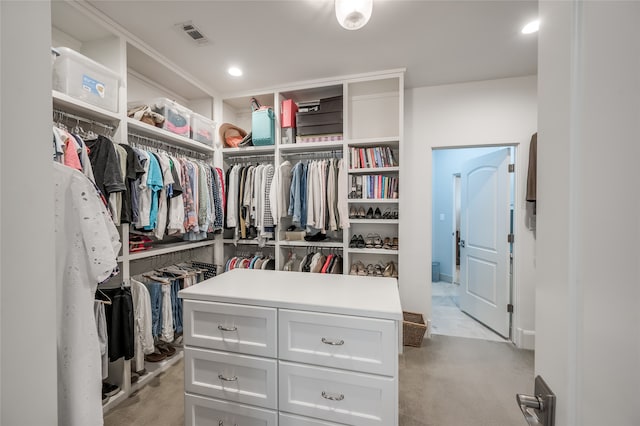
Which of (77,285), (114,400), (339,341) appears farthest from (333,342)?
(114,400)

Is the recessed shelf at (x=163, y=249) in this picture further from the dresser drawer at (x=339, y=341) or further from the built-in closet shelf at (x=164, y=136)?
the dresser drawer at (x=339, y=341)

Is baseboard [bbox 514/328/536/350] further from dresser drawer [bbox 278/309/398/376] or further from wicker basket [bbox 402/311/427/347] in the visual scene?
dresser drawer [bbox 278/309/398/376]

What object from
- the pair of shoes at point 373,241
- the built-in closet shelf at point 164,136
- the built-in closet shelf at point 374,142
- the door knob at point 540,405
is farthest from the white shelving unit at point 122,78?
the door knob at point 540,405

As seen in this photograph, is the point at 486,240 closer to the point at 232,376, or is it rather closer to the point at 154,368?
the point at 232,376

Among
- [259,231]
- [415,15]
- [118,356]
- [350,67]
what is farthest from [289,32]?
[118,356]

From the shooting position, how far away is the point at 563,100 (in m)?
0.42

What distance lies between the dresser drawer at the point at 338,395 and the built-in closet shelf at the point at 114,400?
145 centimetres

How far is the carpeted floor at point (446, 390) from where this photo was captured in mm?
1792

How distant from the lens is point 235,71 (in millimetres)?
2619

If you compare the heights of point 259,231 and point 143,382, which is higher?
point 259,231

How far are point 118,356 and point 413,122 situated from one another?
3.37m

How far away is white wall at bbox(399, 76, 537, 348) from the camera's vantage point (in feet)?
9.04

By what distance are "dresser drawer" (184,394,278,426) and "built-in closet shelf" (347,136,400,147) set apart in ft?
7.56

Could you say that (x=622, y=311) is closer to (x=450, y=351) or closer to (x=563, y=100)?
(x=563, y=100)
